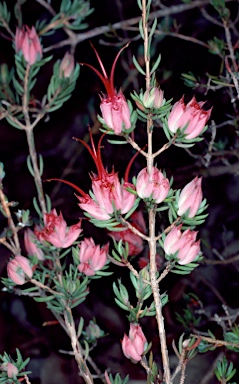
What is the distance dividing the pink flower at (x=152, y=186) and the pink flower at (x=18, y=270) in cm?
25

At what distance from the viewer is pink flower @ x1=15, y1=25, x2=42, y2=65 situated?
2.56 feet

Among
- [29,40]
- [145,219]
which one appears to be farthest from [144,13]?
[145,219]

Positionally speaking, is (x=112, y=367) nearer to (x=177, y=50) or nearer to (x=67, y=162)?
(x=67, y=162)

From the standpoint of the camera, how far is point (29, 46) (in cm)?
78

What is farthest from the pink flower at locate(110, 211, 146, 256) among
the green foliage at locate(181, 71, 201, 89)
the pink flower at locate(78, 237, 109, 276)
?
the green foliage at locate(181, 71, 201, 89)

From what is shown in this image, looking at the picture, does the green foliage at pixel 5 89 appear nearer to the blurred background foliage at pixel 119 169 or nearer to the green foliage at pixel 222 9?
the blurred background foliage at pixel 119 169

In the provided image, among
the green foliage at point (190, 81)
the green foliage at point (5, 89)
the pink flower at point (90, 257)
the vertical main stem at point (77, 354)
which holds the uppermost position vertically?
the green foliage at point (5, 89)

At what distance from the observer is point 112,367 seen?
103cm

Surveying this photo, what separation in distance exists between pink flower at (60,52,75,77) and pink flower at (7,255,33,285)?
1.11 feet

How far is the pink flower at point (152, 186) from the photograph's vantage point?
0.49 metres

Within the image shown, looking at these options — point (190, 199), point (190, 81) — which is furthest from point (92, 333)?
point (190, 81)

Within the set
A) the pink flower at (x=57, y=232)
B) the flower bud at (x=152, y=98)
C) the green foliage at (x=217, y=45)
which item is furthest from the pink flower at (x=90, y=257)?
the green foliage at (x=217, y=45)

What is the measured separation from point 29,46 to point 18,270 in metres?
0.36

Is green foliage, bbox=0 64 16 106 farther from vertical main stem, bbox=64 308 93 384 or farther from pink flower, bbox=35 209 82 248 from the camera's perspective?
vertical main stem, bbox=64 308 93 384
